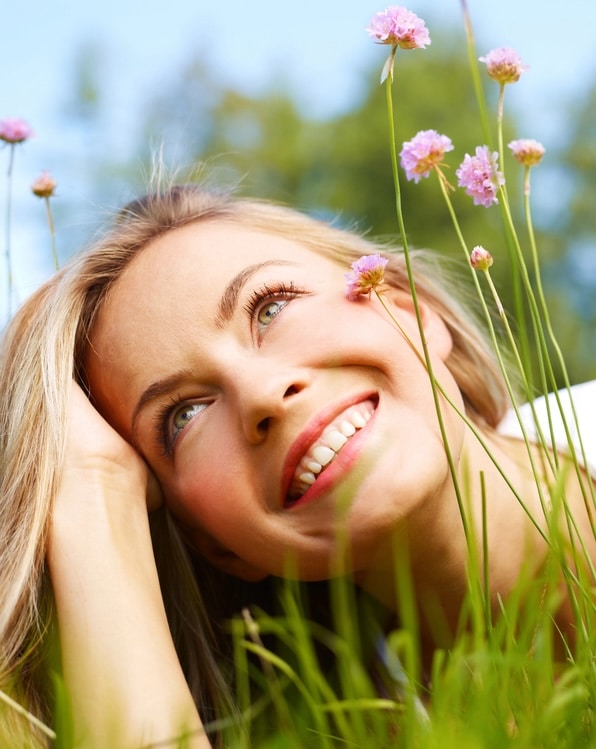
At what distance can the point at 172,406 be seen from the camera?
8.79ft

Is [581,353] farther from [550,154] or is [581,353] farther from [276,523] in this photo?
[276,523]

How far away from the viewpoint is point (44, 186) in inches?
123

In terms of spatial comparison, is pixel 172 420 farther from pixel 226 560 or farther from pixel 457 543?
pixel 457 543

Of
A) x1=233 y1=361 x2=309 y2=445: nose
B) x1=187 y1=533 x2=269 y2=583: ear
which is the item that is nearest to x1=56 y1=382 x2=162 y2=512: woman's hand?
x1=187 y1=533 x2=269 y2=583: ear

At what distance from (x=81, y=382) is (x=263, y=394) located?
3.00 feet

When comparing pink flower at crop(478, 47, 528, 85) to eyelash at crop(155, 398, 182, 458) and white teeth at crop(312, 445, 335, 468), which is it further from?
eyelash at crop(155, 398, 182, 458)

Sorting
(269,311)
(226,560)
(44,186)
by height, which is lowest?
(226,560)

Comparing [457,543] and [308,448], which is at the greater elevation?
[308,448]

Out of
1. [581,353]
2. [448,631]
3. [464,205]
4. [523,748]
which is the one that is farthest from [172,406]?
[464,205]

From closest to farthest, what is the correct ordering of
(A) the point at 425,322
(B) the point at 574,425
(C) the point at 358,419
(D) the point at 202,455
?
(C) the point at 358,419
(D) the point at 202,455
(A) the point at 425,322
(B) the point at 574,425

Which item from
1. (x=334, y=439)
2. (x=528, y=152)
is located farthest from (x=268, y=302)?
(x=528, y=152)

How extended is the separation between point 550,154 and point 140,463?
83.1 ft

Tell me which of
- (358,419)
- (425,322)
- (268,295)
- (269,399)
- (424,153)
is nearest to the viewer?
(424,153)

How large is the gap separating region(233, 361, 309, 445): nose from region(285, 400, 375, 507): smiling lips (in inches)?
4.7
